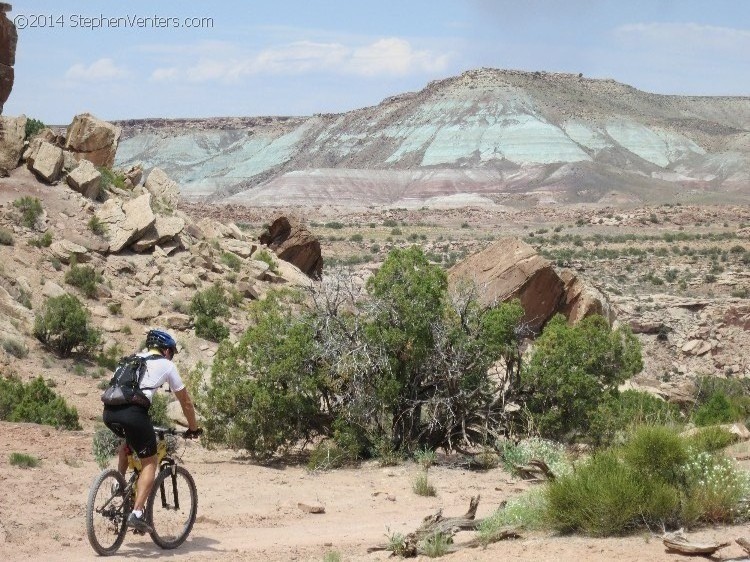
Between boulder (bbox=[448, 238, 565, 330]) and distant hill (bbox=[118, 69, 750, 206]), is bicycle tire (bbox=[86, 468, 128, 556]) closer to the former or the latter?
boulder (bbox=[448, 238, 565, 330])

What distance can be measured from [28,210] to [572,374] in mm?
14369

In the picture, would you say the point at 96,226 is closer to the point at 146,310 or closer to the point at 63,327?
the point at 146,310

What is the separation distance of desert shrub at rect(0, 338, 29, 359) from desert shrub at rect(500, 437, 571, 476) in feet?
31.5

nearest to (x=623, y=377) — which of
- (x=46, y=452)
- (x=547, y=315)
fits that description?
(x=547, y=315)

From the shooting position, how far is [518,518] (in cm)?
824

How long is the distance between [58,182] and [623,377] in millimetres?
16005

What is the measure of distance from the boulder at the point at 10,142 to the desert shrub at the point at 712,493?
20216 mm

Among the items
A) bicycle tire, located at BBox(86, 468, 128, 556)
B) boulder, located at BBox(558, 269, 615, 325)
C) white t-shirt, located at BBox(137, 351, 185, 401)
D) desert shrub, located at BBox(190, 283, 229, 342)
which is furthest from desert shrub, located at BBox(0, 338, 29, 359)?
white t-shirt, located at BBox(137, 351, 185, 401)

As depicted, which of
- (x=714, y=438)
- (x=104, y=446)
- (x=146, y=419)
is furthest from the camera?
(x=104, y=446)

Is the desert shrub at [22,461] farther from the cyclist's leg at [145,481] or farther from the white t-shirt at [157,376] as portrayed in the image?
the white t-shirt at [157,376]

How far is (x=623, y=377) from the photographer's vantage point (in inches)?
555

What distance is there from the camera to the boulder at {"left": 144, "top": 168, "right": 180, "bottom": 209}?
2799 centimetres

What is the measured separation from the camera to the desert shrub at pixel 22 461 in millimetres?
11125

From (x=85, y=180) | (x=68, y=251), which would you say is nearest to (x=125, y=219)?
(x=85, y=180)
